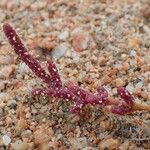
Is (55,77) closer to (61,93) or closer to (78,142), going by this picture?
(61,93)

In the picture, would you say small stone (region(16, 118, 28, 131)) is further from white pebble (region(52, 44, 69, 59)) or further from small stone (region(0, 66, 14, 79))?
white pebble (region(52, 44, 69, 59))

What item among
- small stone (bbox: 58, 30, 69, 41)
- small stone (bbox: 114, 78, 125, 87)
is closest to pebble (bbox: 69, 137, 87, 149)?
small stone (bbox: 114, 78, 125, 87)

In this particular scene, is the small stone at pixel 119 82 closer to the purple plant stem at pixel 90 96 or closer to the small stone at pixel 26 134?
the purple plant stem at pixel 90 96

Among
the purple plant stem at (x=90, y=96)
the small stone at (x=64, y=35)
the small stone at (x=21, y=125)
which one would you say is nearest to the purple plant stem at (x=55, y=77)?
the purple plant stem at (x=90, y=96)

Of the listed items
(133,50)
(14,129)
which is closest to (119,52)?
(133,50)

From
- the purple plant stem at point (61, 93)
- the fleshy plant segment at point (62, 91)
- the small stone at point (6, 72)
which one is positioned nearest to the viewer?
the fleshy plant segment at point (62, 91)

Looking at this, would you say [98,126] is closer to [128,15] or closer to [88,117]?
[88,117]
